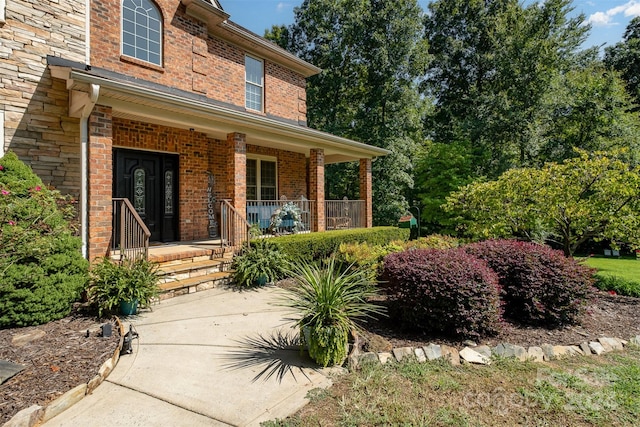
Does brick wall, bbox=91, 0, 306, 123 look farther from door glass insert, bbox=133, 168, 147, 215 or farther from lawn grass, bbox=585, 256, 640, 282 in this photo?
lawn grass, bbox=585, 256, 640, 282

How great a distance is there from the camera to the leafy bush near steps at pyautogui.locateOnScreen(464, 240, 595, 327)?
203 inches

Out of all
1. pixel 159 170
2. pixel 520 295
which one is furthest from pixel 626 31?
pixel 159 170

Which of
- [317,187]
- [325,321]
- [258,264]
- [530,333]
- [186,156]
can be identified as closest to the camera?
[325,321]

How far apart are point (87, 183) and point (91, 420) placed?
4474 mm

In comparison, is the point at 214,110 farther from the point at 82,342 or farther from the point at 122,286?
the point at 82,342

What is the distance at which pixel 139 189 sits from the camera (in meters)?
8.47

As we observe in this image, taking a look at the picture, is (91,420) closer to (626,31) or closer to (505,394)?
(505,394)

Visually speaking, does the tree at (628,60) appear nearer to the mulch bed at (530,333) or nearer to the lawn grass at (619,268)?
the lawn grass at (619,268)

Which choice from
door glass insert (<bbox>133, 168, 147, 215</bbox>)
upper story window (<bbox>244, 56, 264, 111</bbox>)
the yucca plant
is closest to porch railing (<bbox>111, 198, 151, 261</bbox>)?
door glass insert (<bbox>133, 168, 147, 215</bbox>)

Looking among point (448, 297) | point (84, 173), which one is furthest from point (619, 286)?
point (84, 173)

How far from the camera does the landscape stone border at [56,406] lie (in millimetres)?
2701

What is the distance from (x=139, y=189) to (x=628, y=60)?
1289 inches

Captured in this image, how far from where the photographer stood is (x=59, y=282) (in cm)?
497

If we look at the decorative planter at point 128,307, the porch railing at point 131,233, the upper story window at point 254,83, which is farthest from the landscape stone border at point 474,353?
the upper story window at point 254,83
